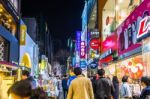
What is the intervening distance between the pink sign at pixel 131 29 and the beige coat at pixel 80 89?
4.98 m

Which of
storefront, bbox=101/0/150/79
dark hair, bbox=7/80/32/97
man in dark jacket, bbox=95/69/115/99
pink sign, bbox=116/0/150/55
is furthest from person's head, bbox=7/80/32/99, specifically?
pink sign, bbox=116/0/150/55

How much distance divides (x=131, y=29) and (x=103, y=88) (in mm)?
6453

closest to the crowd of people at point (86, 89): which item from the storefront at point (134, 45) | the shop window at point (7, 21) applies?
the storefront at point (134, 45)

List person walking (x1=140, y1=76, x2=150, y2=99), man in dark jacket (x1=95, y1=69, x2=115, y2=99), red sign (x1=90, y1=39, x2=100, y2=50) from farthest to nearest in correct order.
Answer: red sign (x1=90, y1=39, x2=100, y2=50), man in dark jacket (x1=95, y1=69, x2=115, y2=99), person walking (x1=140, y1=76, x2=150, y2=99)

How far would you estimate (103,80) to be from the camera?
458 inches

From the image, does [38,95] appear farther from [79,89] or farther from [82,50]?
[82,50]

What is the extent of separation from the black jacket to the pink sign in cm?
357

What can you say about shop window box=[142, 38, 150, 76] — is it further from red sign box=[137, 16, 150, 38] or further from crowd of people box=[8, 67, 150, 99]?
crowd of people box=[8, 67, 150, 99]

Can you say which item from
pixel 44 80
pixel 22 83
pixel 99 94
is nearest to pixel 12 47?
pixel 44 80

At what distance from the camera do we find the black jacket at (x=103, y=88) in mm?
11617

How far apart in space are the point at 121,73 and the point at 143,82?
1143 centimetres

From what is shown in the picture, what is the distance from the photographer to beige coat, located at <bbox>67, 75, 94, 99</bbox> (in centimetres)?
988

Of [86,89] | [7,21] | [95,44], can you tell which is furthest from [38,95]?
[95,44]

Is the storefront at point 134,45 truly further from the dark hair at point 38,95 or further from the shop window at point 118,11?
the dark hair at point 38,95
